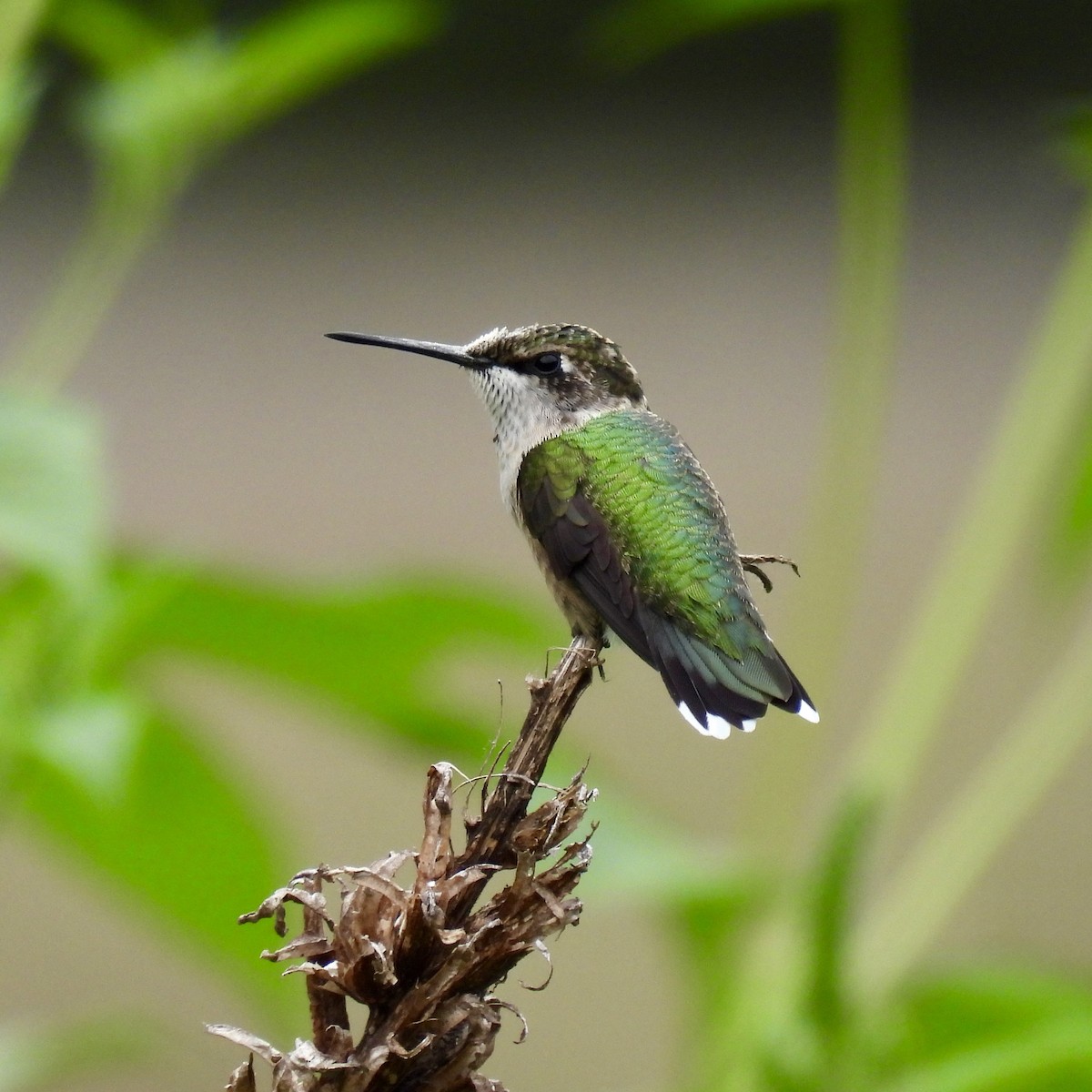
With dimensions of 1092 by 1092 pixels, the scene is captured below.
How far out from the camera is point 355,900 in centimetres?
67

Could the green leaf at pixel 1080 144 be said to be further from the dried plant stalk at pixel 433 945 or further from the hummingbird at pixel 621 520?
the dried plant stalk at pixel 433 945

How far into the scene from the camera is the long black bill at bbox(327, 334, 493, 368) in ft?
2.70

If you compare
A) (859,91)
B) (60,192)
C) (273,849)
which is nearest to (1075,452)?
(859,91)

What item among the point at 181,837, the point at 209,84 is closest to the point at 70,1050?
the point at 181,837

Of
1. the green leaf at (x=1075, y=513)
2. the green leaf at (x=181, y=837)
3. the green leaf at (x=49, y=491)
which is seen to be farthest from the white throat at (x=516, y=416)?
the green leaf at (x=1075, y=513)

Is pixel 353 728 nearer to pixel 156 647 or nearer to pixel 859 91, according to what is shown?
pixel 156 647

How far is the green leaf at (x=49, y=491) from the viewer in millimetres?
1359

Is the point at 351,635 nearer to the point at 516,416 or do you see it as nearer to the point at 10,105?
the point at 10,105

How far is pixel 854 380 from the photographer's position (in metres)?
2.42

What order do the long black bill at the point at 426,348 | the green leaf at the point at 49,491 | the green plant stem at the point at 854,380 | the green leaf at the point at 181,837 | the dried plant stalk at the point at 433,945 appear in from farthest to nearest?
1. the green plant stem at the point at 854,380
2. the green leaf at the point at 181,837
3. the green leaf at the point at 49,491
4. the long black bill at the point at 426,348
5. the dried plant stalk at the point at 433,945

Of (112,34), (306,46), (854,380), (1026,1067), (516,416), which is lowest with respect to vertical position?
(1026,1067)

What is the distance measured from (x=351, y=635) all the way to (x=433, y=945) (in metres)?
1.23

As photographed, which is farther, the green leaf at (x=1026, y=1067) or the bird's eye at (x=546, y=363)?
the green leaf at (x=1026, y=1067)

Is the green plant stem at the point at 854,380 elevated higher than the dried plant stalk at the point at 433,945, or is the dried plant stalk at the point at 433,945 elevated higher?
the green plant stem at the point at 854,380
